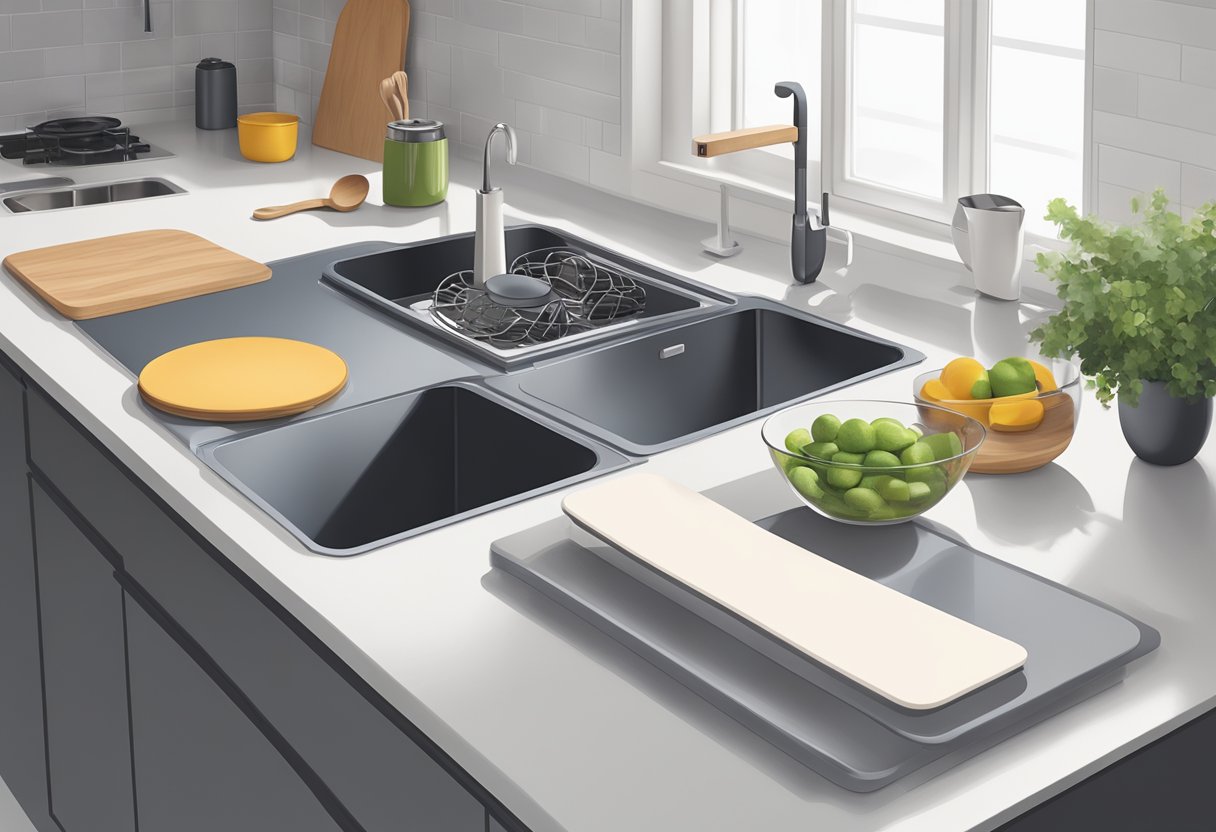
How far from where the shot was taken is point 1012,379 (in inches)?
60.1

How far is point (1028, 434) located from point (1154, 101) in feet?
2.04

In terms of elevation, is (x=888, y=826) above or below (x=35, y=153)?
below

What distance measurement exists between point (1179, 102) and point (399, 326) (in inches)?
44.8

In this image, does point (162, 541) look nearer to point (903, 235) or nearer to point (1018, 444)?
point (1018, 444)

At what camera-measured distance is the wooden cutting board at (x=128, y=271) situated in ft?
6.87

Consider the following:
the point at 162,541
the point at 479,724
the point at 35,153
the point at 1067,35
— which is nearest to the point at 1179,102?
the point at 1067,35

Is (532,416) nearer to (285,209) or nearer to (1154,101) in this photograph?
(1154,101)

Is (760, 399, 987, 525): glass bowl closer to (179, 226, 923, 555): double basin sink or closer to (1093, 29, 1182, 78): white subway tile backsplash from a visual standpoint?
(179, 226, 923, 555): double basin sink

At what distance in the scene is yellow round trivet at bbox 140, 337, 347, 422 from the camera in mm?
1690

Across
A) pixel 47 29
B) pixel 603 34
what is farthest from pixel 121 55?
pixel 603 34

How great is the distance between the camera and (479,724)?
1092mm

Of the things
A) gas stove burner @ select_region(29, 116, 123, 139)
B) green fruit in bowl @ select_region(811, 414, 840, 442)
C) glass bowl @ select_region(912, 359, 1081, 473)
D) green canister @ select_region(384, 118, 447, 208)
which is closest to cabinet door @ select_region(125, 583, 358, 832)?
green fruit in bowl @ select_region(811, 414, 840, 442)

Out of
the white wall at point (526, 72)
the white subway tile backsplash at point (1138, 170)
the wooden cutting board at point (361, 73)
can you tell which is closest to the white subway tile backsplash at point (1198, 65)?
the white subway tile backsplash at point (1138, 170)

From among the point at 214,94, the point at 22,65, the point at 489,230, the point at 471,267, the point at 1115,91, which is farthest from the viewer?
the point at 214,94
